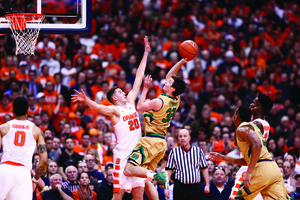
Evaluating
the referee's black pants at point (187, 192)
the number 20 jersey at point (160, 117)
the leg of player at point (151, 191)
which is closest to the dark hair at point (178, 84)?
the number 20 jersey at point (160, 117)

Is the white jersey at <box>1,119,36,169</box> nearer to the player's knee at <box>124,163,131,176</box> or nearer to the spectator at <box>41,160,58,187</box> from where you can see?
the player's knee at <box>124,163,131,176</box>

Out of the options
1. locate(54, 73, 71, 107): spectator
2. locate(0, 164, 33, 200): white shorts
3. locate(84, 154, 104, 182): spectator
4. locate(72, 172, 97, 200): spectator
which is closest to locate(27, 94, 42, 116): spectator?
locate(54, 73, 71, 107): spectator

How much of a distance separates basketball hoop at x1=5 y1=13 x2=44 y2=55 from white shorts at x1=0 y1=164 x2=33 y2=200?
263cm

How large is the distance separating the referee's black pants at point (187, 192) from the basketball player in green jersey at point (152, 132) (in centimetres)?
130

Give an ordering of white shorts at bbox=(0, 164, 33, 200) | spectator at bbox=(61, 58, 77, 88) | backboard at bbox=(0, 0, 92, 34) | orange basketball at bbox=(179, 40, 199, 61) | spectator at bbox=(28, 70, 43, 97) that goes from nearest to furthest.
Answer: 1. white shorts at bbox=(0, 164, 33, 200)
2. backboard at bbox=(0, 0, 92, 34)
3. orange basketball at bbox=(179, 40, 199, 61)
4. spectator at bbox=(28, 70, 43, 97)
5. spectator at bbox=(61, 58, 77, 88)

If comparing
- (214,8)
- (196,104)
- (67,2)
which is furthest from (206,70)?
(67,2)

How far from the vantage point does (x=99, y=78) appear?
1489 cm

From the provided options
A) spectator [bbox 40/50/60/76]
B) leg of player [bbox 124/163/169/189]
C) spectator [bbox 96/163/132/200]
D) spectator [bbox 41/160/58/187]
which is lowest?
spectator [bbox 96/163/132/200]

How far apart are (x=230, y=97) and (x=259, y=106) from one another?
7308 millimetres

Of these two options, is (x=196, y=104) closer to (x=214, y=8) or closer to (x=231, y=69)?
(x=231, y=69)

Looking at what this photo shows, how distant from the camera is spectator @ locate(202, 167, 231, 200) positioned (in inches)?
411

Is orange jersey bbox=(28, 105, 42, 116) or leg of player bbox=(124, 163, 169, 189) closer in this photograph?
leg of player bbox=(124, 163, 169, 189)

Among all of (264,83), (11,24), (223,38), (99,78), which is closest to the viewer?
(11,24)

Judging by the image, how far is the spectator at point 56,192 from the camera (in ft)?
33.3
